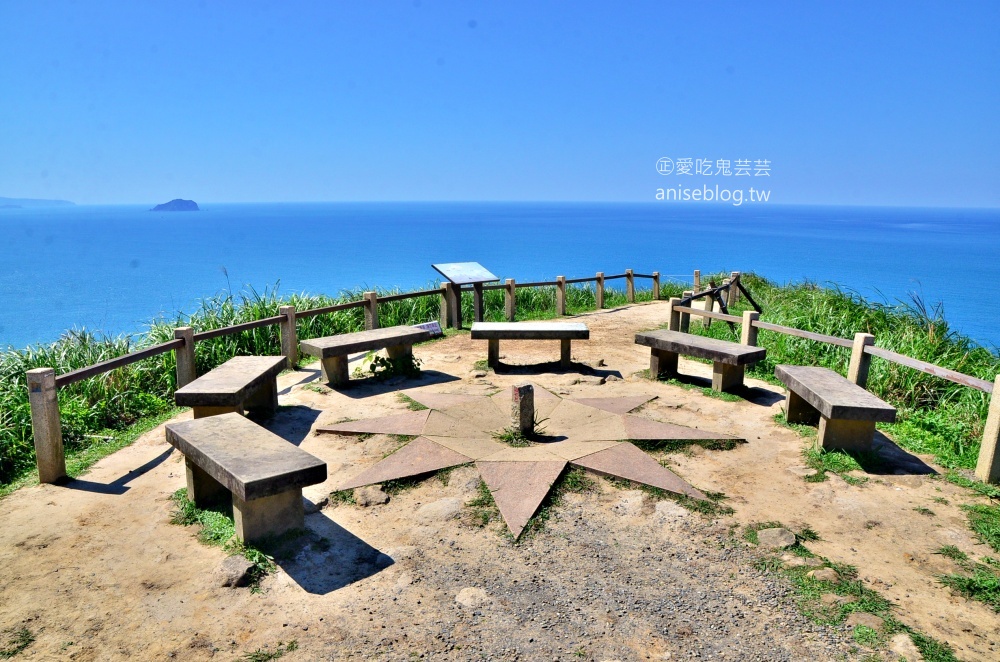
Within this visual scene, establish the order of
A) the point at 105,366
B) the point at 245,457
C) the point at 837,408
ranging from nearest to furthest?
1. the point at 245,457
2. the point at 837,408
3. the point at 105,366

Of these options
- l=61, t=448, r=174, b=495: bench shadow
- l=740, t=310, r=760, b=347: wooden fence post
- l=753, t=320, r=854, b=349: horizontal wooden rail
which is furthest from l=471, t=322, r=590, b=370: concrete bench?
l=61, t=448, r=174, b=495: bench shadow

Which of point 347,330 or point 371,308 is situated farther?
point 347,330

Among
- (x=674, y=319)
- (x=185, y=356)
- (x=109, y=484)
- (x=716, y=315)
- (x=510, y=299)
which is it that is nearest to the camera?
(x=109, y=484)

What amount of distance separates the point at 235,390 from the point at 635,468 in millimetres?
3456

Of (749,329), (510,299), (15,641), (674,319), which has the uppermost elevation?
(749,329)

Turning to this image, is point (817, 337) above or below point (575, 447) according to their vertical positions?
above

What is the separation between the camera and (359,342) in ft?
25.5

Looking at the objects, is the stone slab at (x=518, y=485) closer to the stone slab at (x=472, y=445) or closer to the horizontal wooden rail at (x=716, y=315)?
the stone slab at (x=472, y=445)

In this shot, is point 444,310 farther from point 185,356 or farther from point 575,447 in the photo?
point 575,447

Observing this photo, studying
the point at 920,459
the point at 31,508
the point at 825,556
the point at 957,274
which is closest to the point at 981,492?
the point at 920,459

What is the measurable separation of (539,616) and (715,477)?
7.73 ft

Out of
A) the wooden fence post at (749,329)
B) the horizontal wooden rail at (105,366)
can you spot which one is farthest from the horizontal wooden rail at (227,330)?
the wooden fence post at (749,329)

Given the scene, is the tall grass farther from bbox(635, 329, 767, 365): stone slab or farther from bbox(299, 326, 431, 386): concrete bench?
bbox(299, 326, 431, 386): concrete bench

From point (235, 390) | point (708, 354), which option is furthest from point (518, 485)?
point (708, 354)
